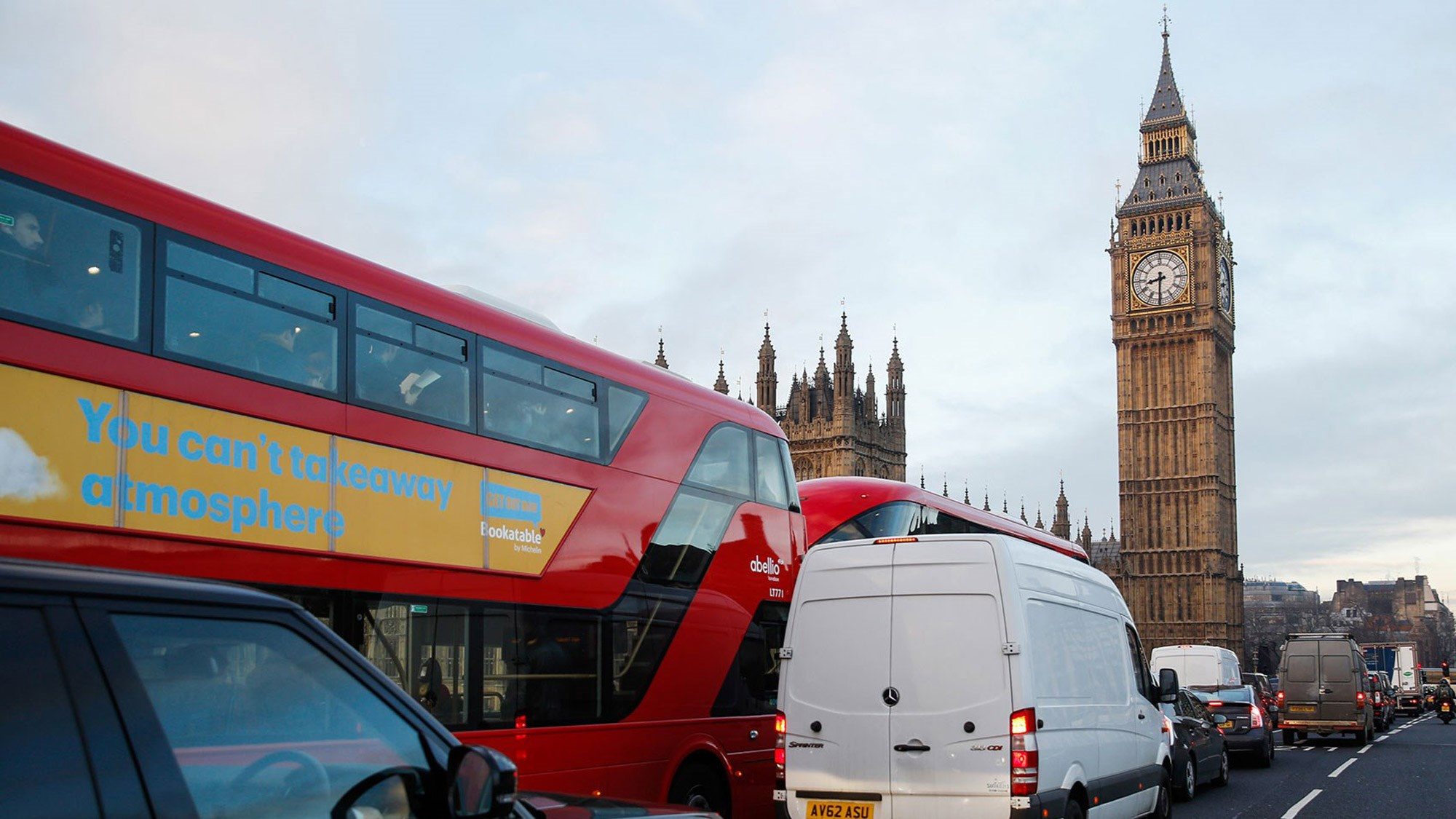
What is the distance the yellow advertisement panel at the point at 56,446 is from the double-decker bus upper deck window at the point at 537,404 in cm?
274

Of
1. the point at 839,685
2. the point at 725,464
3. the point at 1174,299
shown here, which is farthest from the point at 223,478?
the point at 1174,299

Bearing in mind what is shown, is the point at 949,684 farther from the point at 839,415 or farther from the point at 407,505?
the point at 839,415

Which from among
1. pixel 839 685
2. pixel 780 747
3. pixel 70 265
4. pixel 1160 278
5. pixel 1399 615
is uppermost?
pixel 1160 278


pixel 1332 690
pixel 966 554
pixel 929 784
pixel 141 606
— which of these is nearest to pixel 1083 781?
pixel 929 784

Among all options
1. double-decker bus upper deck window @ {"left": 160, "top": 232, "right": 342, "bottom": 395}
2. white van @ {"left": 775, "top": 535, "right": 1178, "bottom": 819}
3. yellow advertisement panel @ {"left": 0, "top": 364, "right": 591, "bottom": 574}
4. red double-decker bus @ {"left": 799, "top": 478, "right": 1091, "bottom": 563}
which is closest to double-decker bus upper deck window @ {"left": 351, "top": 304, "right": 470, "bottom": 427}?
double-decker bus upper deck window @ {"left": 160, "top": 232, "right": 342, "bottom": 395}

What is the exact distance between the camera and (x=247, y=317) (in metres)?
6.66

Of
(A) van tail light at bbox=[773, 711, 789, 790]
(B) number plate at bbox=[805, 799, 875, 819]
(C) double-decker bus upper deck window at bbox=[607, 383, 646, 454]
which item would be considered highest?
(C) double-decker bus upper deck window at bbox=[607, 383, 646, 454]

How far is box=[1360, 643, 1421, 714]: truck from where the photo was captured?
52.4 meters

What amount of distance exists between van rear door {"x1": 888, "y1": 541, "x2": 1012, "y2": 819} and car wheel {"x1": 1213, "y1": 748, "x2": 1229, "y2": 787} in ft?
33.0

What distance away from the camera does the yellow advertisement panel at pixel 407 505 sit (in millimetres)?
7055

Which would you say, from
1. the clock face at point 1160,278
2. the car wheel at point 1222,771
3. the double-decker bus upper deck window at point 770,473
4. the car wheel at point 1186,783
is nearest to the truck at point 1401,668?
the clock face at point 1160,278

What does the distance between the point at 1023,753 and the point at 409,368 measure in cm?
448

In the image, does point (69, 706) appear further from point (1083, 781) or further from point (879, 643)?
point (1083, 781)

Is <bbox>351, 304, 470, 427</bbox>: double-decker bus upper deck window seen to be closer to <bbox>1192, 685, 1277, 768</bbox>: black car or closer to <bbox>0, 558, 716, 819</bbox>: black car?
<bbox>0, 558, 716, 819</bbox>: black car
